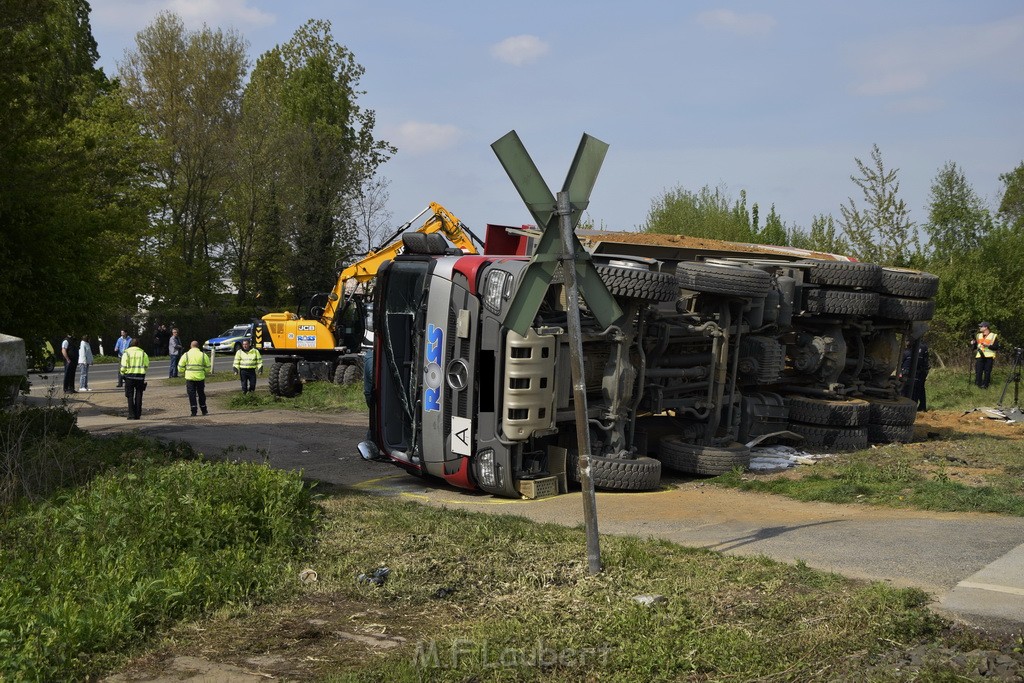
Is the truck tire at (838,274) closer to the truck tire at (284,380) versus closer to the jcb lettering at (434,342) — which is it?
the jcb lettering at (434,342)

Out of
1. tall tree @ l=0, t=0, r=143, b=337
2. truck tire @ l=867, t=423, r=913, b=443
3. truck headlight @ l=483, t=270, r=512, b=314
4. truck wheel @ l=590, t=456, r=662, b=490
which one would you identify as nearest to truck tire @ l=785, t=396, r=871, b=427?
truck tire @ l=867, t=423, r=913, b=443

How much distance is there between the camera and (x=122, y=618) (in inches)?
235

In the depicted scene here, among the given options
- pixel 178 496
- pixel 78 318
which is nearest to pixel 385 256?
pixel 78 318

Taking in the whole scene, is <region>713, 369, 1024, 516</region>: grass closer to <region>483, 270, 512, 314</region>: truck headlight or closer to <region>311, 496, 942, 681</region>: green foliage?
<region>311, 496, 942, 681</region>: green foliage

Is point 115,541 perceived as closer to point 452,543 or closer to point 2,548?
point 2,548

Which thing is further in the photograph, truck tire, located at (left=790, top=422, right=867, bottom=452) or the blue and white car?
the blue and white car

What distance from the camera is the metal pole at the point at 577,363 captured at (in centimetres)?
677

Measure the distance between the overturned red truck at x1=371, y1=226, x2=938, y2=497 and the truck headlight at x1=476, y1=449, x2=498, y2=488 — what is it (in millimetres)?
14

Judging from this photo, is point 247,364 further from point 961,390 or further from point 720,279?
point 961,390

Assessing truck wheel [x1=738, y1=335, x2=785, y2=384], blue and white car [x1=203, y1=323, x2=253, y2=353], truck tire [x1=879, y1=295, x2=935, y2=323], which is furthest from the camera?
blue and white car [x1=203, y1=323, x2=253, y2=353]

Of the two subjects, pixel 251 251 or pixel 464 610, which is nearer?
pixel 464 610

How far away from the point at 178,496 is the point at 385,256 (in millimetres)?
14417

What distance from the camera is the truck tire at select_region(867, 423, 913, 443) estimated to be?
1384 cm

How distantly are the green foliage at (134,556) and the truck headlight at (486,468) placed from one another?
1.97 m
